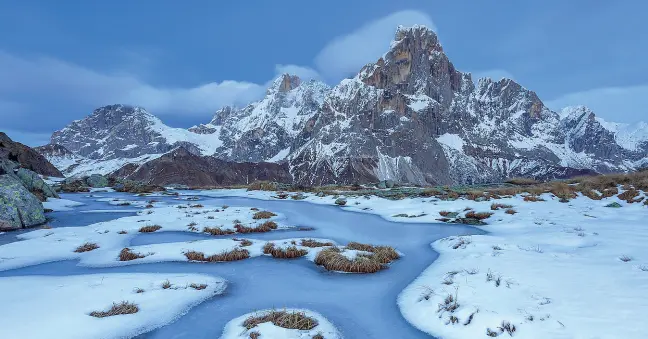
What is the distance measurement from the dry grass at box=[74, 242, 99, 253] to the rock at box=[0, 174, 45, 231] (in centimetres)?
723

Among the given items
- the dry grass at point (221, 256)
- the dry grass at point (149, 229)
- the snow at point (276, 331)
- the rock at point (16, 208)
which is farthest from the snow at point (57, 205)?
the snow at point (276, 331)

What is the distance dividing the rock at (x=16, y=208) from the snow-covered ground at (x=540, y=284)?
21.6 m

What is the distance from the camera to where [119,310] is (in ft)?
28.5

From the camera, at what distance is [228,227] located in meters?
21.2

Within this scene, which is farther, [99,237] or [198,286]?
[99,237]

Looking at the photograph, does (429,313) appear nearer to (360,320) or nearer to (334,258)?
(360,320)

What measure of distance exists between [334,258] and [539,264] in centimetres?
655

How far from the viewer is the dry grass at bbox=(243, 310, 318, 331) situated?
8.02 meters

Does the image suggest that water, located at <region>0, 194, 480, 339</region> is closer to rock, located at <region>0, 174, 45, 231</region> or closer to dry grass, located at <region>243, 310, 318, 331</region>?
dry grass, located at <region>243, 310, 318, 331</region>

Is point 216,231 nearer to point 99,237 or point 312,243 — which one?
point 99,237

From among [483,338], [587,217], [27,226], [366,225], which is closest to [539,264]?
[483,338]

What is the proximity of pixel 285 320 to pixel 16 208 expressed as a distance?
20.6 meters

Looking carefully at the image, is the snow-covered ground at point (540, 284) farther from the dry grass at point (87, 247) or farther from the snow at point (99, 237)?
the dry grass at point (87, 247)

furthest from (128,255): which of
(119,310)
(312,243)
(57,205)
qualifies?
(57,205)
